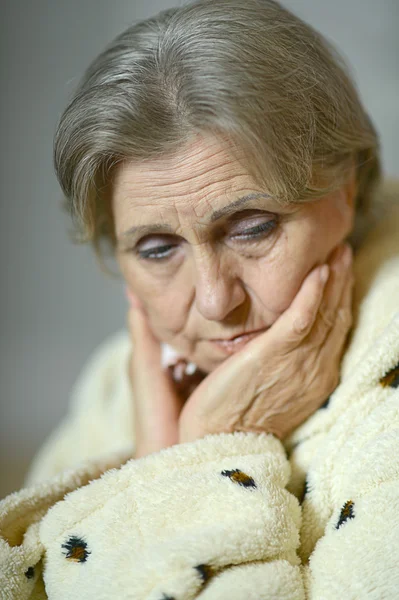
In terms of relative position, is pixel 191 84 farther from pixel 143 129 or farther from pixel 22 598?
pixel 22 598

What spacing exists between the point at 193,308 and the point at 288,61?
46 centimetres

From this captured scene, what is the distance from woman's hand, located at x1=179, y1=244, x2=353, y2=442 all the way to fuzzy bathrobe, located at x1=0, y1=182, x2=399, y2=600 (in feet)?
0.10

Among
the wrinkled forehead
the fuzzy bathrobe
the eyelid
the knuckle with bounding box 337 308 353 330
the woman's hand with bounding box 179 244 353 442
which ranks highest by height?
the wrinkled forehead

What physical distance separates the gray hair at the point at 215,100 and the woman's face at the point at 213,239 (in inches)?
1.4

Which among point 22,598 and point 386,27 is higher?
point 386,27

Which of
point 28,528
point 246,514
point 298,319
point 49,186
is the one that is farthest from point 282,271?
point 49,186

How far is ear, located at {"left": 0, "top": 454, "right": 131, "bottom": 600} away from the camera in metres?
0.96

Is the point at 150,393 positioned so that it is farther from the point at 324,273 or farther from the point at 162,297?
the point at 324,273

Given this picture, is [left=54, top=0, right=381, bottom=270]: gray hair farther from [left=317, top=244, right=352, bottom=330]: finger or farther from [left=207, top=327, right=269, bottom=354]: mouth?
[left=207, top=327, right=269, bottom=354]: mouth

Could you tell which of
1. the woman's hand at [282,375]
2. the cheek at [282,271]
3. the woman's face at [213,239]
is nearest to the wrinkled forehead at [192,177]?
the woman's face at [213,239]

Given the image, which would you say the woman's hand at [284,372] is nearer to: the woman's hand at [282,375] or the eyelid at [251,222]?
the woman's hand at [282,375]

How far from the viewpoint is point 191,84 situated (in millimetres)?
951

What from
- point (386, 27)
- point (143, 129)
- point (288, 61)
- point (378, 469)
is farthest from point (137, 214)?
point (386, 27)

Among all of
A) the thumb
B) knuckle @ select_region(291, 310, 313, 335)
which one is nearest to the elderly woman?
knuckle @ select_region(291, 310, 313, 335)
